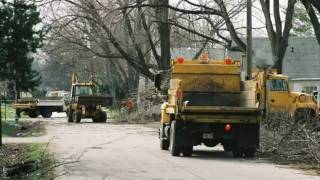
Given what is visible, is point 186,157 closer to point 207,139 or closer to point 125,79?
point 207,139

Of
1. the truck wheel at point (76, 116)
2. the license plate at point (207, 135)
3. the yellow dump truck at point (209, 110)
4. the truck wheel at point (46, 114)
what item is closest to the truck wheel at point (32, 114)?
the truck wheel at point (46, 114)

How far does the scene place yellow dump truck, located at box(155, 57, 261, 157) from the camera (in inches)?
757

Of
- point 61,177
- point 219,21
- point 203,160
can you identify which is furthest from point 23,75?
point 61,177

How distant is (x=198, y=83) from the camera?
21219mm

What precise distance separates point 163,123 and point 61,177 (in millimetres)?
7562

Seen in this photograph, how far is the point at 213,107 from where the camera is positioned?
63.1 ft

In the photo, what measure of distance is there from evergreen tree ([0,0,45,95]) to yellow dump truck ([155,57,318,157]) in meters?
12.7

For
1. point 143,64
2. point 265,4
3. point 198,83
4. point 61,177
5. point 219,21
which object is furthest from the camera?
point 143,64

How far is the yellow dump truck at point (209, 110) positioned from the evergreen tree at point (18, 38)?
12.7 m

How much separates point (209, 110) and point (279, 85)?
15730 mm

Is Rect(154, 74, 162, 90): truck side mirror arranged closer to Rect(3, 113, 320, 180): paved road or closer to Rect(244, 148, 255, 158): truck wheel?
Rect(3, 113, 320, 180): paved road

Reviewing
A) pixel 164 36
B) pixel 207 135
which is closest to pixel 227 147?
pixel 207 135

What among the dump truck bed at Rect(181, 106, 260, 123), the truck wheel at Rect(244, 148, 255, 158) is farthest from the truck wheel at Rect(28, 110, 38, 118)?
the dump truck bed at Rect(181, 106, 260, 123)

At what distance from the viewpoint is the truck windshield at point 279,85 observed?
111 ft
